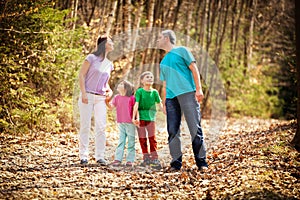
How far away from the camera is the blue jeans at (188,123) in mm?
6844

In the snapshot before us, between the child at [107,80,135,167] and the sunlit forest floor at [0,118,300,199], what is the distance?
29 cm

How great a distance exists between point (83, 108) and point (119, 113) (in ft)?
2.44

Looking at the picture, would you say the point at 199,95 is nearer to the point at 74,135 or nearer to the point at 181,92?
the point at 181,92

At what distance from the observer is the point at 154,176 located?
6887mm

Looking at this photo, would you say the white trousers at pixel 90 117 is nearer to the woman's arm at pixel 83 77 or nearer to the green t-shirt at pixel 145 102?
the woman's arm at pixel 83 77

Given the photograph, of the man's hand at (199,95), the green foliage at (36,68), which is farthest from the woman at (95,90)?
the green foliage at (36,68)

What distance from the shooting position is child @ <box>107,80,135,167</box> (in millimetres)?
7699

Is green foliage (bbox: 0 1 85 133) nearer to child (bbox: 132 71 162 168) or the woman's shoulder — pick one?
the woman's shoulder

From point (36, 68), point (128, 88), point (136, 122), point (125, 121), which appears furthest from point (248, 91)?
point (136, 122)

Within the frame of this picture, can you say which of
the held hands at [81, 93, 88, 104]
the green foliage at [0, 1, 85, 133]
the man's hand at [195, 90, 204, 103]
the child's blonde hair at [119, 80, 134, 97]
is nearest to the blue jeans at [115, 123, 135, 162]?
the child's blonde hair at [119, 80, 134, 97]

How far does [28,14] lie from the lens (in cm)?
961

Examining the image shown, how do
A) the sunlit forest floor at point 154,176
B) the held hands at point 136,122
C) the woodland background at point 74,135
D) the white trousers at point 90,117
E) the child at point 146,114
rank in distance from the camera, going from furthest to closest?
the child at point 146,114 < the held hands at point 136,122 < the white trousers at point 90,117 < the woodland background at point 74,135 < the sunlit forest floor at point 154,176

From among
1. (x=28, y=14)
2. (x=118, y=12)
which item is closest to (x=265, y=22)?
(x=118, y=12)

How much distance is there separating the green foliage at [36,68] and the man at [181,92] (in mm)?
3660
